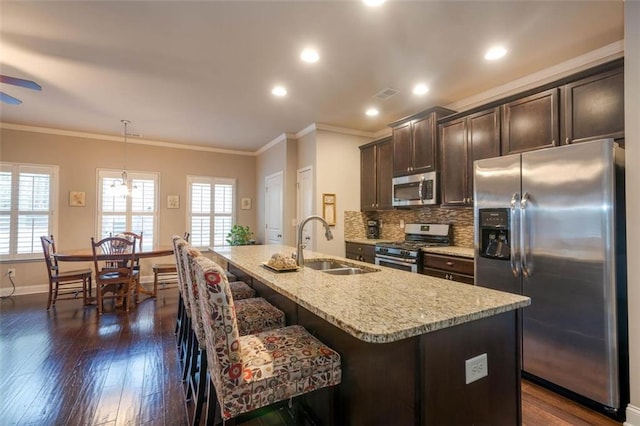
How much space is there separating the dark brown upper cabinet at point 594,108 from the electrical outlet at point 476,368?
210 centimetres

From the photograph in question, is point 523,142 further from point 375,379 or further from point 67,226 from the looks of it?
point 67,226

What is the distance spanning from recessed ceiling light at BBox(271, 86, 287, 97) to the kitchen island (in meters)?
2.52

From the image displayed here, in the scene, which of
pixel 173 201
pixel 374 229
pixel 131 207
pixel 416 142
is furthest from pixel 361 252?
pixel 131 207

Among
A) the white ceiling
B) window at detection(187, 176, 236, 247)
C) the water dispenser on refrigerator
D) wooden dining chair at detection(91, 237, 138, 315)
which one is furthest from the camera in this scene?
window at detection(187, 176, 236, 247)

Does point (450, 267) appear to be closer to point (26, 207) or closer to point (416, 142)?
point (416, 142)

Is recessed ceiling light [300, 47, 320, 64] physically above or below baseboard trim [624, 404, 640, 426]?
above

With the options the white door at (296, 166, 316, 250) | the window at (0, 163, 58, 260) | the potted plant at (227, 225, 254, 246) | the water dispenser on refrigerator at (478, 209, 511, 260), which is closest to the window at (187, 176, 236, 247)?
the potted plant at (227, 225, 254, 246)

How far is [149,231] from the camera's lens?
5664 millimetres

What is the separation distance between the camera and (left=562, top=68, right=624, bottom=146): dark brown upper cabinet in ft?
7.23

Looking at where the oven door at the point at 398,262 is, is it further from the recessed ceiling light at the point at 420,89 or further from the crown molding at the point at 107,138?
the crown molding at the point at 107,138

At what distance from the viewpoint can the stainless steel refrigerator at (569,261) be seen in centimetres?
191

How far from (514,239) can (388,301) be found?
62.9 inches

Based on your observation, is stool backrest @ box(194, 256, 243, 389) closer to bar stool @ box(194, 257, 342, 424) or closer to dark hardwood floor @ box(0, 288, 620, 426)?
bar stool @ box(194, 257, 342, 424)

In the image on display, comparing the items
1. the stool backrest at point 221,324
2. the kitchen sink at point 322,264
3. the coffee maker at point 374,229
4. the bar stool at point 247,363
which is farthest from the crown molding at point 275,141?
the stool backrest at point 221,324
